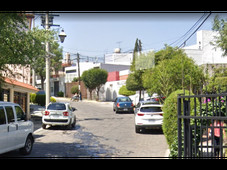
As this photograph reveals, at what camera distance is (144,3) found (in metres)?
4.14

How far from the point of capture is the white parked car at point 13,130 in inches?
335

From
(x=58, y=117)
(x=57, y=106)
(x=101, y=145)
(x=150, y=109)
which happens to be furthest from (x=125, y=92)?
(x=101, y=145)

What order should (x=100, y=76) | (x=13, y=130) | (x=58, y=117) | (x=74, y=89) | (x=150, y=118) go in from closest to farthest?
1. (x=13, y=130)
2. (x=150, y=118)
3. (x=58, y=117)
4. (x=100, y=76)
5. (x=74, y=89)

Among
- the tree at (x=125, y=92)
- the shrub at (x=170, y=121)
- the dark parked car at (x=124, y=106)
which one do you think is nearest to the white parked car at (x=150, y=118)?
the shrub at (x=170, y=121)

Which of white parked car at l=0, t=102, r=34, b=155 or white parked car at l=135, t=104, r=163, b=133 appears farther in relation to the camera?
white parked car at l=135, t=104, r=163, b=133

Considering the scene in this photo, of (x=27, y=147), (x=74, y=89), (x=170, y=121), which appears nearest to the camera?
(x=27, y=147)

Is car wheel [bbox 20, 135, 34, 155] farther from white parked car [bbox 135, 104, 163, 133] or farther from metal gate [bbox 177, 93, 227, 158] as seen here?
white parked car [bbox 135, 104, 163, 133]

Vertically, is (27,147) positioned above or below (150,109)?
below

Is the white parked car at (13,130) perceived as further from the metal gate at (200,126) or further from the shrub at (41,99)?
the shrub at (41,99)

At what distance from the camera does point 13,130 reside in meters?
9.03

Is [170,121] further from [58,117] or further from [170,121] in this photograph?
[58,117]

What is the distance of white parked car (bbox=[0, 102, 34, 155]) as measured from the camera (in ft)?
27.9

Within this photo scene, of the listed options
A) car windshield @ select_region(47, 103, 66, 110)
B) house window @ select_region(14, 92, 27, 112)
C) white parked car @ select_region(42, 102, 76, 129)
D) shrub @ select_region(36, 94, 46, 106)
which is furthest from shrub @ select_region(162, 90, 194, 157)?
shrub @ select_region(36, 94, 46, 106)

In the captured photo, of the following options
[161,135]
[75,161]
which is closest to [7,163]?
[75,161]
